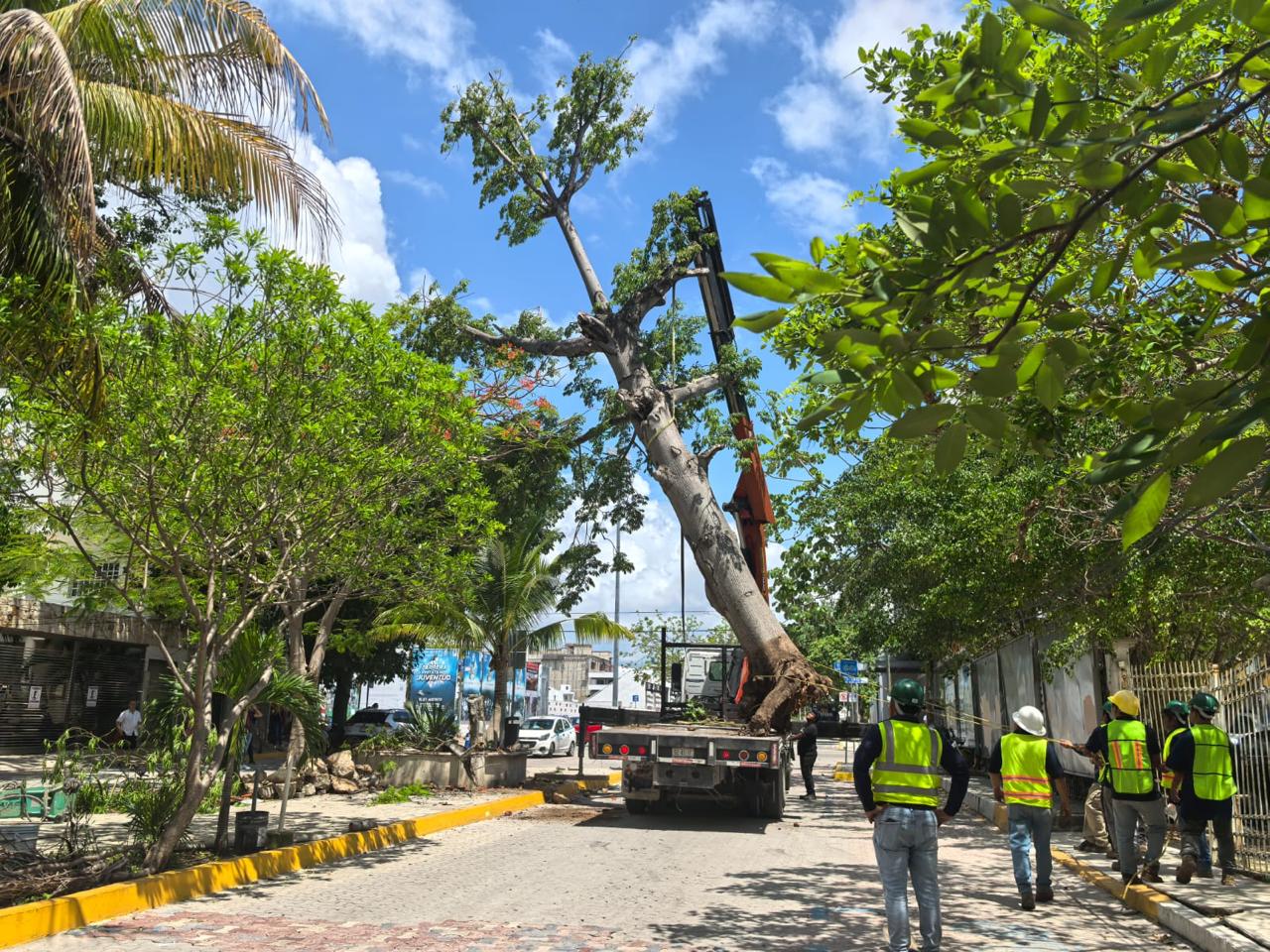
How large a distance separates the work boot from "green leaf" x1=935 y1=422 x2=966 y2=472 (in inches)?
316

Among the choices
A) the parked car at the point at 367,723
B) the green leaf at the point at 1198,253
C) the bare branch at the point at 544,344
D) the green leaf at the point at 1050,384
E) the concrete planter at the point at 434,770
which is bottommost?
the concrete planter at the point at 434,770

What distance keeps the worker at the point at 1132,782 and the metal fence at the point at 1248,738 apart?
1059mm

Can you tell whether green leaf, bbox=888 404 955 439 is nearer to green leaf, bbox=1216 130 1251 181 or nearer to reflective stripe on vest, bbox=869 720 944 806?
green leaf, bbox=1216 130 1251 181

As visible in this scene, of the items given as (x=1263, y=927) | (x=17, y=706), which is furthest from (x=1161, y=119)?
(x=17, y=706)

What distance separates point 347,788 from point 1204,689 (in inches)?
507

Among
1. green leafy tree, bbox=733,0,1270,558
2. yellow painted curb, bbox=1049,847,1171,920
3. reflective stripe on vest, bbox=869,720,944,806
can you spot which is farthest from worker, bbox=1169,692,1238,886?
A: green leafy tree, bbox=733,0,1270,558

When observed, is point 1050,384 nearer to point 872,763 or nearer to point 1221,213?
point 1221,213

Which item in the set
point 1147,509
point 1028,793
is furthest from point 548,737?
point 1147,509

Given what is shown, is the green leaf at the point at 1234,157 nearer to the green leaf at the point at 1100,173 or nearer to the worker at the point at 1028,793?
the green leaf at the point at 1100,173

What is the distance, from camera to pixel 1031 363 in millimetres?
2670

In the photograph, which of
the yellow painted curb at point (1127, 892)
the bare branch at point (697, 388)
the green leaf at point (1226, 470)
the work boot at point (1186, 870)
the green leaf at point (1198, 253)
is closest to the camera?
the green leaf at point (1226, 470)

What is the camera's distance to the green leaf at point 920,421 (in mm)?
2461

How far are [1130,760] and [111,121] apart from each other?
388 inches

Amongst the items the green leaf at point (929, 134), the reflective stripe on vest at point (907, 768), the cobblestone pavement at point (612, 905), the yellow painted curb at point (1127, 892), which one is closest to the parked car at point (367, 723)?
the cobblestone pavement at point (612, 905)
